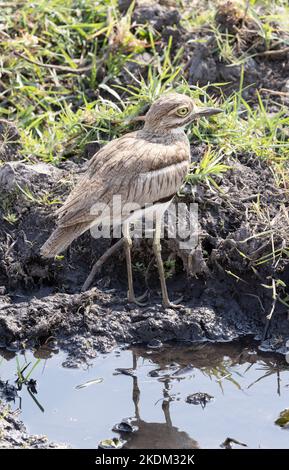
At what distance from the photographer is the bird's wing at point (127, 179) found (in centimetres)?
550

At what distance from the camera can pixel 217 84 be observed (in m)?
6.65

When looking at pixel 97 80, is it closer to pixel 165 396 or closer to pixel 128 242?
pixel 128 242

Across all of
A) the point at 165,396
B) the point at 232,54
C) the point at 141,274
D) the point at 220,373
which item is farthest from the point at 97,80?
the point at 165,396

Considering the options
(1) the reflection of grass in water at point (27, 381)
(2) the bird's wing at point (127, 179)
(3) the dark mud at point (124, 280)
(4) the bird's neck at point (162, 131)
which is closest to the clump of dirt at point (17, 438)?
(1) the reflection of grass in water at point (27, 381)

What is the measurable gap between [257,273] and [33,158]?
1.73m

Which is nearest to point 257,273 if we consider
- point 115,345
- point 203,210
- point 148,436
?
point 203,210

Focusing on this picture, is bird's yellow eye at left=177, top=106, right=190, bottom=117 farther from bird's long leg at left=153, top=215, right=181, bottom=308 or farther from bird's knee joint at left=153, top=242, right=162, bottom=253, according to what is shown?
bird's knee joint at left=153, top=242, right=162, bottom=253

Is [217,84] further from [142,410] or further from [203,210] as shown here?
[142,410]

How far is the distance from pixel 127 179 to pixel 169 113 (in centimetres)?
58

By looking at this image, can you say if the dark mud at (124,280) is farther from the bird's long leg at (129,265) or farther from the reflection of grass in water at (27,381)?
the reflection of grass in water at (27,381)

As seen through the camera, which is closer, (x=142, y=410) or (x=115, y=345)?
(x=142, y=410)

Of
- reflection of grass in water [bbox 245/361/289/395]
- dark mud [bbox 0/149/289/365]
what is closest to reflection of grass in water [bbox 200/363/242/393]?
reflection of grass in water [bbox 245/361/289/395]
